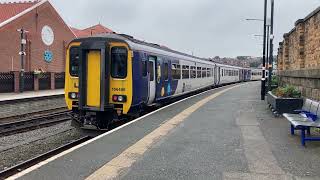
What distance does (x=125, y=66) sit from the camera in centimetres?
1363

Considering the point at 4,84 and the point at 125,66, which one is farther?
the point at 4,84

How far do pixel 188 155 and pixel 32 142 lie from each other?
6.06 meters

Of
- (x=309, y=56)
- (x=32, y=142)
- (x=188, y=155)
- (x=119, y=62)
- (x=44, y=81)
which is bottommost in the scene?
(x=32, y=142)

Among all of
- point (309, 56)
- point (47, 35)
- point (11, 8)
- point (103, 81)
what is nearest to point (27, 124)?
point (103, 81)

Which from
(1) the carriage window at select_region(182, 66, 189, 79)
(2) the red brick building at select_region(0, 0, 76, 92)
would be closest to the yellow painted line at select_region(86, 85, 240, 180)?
(1) the carriage window at select_region(182, 66, 189, 79)

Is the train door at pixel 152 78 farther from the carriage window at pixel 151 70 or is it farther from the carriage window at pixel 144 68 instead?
the carriage window at pixel 144 68

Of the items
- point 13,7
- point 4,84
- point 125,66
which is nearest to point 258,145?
point 125,66

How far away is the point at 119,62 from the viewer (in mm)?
13648

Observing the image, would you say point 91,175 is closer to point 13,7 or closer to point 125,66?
point 125,66

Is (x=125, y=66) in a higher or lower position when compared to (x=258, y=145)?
higher

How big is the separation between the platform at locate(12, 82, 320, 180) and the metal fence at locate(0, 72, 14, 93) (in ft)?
71.4

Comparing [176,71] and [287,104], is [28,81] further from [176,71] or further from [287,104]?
[287,104]

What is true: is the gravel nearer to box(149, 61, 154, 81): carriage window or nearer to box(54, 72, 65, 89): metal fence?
box(149, 61, 154, 81): carriage window

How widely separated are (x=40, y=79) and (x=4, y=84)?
5.14 metres
